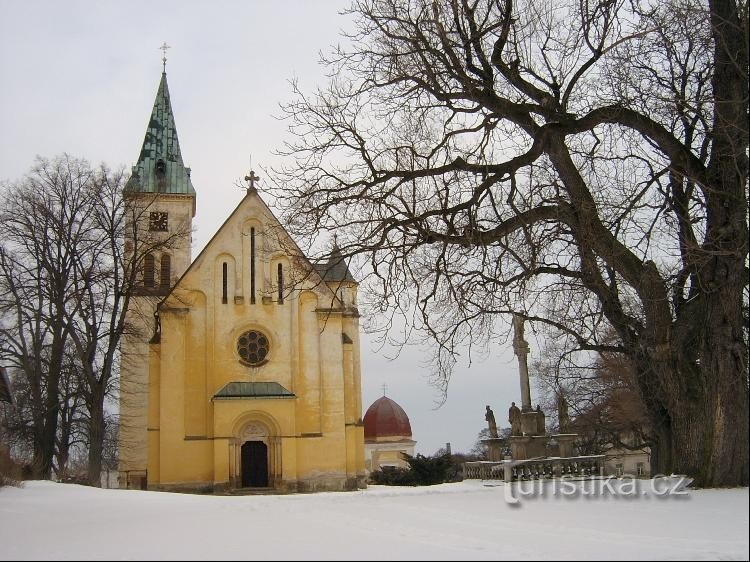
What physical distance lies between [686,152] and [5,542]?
1237 centimetres

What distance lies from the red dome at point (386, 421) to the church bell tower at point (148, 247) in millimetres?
20499

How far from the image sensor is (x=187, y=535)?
31.4 feet

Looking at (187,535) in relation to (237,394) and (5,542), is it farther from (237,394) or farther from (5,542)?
(237,394)

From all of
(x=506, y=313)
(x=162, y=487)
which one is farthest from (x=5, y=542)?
(x=162, y=487)

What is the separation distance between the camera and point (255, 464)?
35344 millimetres

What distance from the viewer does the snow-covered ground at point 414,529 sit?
27.0ft

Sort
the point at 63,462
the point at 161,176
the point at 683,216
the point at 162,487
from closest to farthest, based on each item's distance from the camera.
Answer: the point at 683,216, the point at 162,487, the point at 63,462, the point at 161,176

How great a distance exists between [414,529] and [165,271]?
3572cm

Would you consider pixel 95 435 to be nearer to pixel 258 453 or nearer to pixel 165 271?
pixel 258 453

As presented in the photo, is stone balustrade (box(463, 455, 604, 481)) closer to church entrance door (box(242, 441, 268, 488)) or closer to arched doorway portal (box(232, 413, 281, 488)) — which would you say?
arched doorway portal (box(232, 413, 281, 488))

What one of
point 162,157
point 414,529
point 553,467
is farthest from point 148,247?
point 414,529

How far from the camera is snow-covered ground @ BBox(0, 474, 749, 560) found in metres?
8.24

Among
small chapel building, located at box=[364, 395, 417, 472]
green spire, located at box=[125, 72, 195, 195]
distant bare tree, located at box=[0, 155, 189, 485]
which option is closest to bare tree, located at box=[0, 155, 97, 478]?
distant bare tree, located at box=[0, 155, 189, 485]

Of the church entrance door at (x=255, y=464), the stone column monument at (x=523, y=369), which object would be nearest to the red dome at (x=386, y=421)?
the church entrance door at (x=255, y=464)
